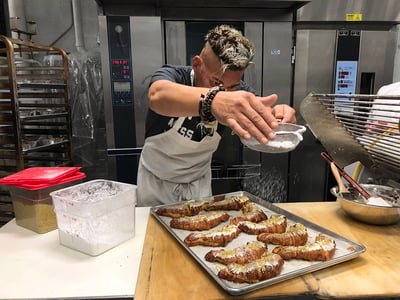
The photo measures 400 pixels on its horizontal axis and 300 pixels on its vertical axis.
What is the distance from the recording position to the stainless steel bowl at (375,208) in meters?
0.97

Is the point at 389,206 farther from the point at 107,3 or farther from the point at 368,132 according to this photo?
the point at 107,3

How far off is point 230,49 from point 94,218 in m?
0.78

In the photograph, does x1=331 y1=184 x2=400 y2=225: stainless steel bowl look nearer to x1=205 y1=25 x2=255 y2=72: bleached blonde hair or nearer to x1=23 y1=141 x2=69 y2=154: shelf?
x1=205 y1=25 x2=255 y2=72: bleached blonde hair

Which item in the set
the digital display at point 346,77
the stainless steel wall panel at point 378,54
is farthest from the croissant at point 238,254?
the stainless steel wall panel at point 378,54

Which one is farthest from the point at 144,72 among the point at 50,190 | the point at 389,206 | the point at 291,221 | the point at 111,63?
the point at 389,206

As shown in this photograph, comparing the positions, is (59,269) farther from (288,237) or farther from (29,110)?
(29,110)

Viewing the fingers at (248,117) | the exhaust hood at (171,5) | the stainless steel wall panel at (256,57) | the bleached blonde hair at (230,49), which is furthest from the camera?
the stainless steel wall panel at (256,57)

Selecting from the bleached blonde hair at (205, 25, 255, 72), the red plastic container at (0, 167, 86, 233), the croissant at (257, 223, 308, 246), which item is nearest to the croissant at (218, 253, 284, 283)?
the croissant at (257, 223, 308, 246)

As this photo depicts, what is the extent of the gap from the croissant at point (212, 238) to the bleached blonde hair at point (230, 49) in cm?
62

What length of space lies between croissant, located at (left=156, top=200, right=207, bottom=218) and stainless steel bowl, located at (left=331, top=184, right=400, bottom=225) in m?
0.50

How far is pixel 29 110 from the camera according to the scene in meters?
2.35

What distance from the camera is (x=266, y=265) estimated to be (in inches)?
27.9

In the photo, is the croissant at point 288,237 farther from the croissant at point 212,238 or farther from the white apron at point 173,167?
the white apron at point 173,167

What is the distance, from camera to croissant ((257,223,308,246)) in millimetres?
856
